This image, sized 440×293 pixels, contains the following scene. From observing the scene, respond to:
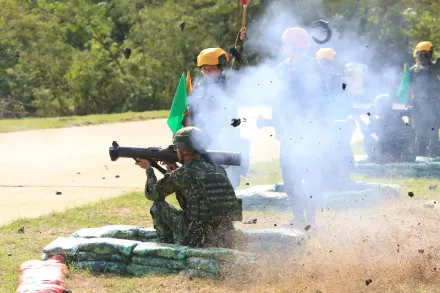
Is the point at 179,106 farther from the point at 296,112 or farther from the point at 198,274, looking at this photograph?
the point at 198,274

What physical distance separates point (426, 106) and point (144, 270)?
798cm

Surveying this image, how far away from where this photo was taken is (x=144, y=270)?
22.2 feet

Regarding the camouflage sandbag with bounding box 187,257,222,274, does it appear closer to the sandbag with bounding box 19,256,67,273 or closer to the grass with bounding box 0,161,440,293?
the grass with bounding box 0,161,440,293

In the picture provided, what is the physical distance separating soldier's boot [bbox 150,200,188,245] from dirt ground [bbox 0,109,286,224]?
2.96m

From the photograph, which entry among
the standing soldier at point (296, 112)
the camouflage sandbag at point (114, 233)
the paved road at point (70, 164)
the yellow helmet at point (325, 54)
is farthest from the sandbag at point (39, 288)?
the yellow helmet at point (325, 54)

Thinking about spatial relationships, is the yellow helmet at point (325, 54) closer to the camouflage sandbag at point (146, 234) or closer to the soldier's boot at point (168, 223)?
the camouflage sandbag at point (146, 234)

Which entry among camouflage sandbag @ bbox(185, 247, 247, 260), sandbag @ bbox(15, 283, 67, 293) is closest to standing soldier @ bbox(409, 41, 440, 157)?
camouflage sandbag @ bbox(185, 247, 247, 260)

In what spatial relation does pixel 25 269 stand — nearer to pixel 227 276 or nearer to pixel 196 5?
pixel 227 276

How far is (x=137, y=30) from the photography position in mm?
28531

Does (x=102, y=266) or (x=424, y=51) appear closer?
(x=102, y=266)

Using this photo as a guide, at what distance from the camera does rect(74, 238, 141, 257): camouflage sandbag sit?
684 centimetres

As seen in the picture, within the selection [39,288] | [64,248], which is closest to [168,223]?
[64,248]

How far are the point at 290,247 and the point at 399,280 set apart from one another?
3.37 feet

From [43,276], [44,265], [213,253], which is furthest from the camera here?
[44,265]
